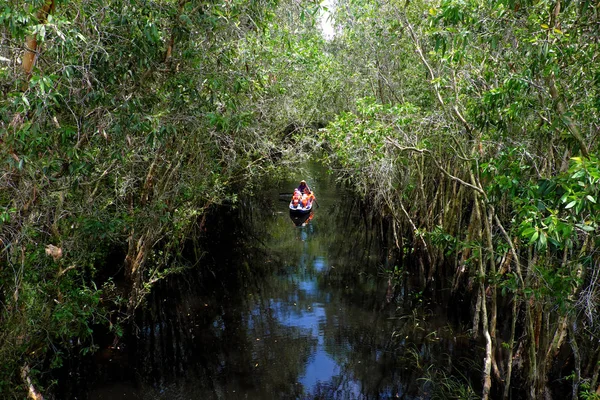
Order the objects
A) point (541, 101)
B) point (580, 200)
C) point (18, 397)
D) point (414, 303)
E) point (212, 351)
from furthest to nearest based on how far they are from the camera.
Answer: point (414, 303) → point (212, 351) → point (18, 397) → point (541, 101) → point (580, 200)

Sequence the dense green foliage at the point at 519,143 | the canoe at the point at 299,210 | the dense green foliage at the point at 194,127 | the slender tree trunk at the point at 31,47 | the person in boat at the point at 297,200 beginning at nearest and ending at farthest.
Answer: the dense green foliage at the point at 194,127 < the dense green foliage at the point at 519,143 < the slender tree trunk at the point at 31,47 < the canoe at the point at 299,210 < the person in boat at the point at 297,200

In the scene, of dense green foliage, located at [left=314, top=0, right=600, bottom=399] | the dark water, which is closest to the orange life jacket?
the dark water

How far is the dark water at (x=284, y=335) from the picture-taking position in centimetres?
937

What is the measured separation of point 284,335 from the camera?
11398 mm

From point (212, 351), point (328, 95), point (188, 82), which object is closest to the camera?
A: point (188, 82)

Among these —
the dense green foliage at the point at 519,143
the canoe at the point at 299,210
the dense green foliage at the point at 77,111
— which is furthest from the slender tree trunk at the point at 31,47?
the canoe at the point at 299,210

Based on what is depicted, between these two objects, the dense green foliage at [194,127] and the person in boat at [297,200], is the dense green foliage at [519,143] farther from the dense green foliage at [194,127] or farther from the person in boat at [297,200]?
the person in boat at [297,200]

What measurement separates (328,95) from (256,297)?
10.8m

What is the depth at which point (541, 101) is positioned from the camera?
587 cm

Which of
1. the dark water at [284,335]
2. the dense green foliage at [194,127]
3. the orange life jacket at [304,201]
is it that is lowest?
the dark water at [284,335]

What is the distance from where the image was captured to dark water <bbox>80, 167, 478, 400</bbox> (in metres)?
9.37

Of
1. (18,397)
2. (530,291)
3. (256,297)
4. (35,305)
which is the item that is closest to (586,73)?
(530,291)

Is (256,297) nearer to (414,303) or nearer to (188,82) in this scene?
(414,303)

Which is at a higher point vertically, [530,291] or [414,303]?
[530,291]
